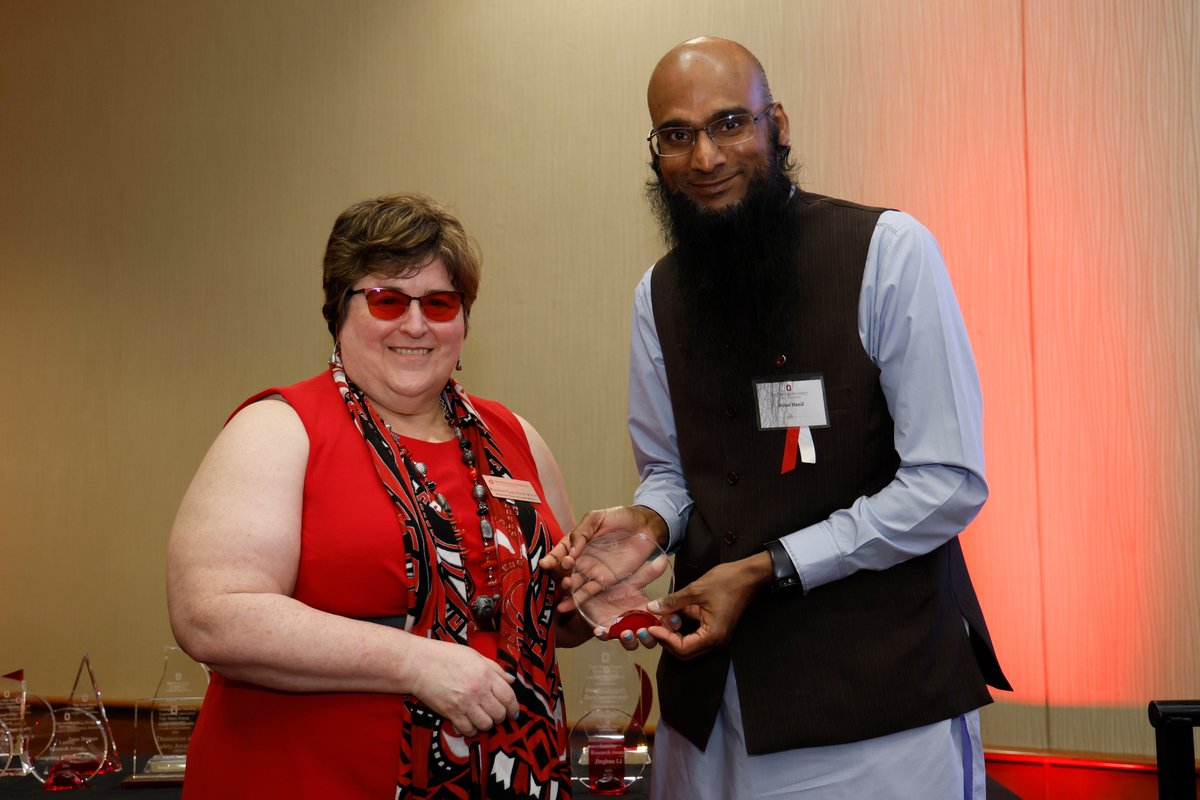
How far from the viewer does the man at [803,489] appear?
1789 mm

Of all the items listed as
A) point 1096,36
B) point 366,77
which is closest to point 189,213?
point 366,77

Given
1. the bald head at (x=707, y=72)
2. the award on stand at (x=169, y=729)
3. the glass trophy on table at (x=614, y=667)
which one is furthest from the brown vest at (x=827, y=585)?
the award on stand at (x=169, y=729)

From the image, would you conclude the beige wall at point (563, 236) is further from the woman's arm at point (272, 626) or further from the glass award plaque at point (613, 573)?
the woman's arm at point (272, 626)

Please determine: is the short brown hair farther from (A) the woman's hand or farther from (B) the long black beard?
(A) the woman's hand

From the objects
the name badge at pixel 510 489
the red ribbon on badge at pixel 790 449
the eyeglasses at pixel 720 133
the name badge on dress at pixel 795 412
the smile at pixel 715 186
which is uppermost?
the eyeglasses at pixel 720 133

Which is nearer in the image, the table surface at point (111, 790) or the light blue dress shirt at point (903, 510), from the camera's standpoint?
the light blue dress shirt at point (903, 510)

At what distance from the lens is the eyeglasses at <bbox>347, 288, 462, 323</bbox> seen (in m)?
2.02

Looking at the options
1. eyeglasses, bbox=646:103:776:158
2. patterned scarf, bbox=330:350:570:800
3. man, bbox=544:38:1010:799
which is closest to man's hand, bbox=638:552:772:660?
man, bbox=544:38:1010:799

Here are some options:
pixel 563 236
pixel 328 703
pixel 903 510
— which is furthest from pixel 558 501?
pixel 563 236

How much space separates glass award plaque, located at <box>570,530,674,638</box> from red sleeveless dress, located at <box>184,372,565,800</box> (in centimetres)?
19

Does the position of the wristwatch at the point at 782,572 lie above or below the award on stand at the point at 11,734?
above

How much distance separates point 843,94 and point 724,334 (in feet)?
7.46

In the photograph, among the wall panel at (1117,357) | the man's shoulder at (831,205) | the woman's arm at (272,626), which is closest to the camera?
the woman's arm at (272,626)

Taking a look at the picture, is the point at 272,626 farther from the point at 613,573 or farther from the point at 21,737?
the point at 21,737
